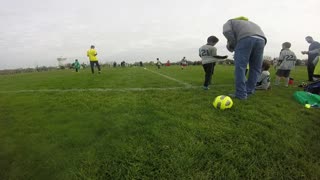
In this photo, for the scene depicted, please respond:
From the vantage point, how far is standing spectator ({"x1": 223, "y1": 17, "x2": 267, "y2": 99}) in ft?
18.4

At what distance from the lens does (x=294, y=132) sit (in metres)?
3.86

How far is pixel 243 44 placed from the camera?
5.64 m

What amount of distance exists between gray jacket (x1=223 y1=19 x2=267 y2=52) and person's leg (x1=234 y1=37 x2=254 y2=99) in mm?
Result: 159

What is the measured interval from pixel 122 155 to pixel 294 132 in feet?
9.36

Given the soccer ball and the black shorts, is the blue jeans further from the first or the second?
the black shorts

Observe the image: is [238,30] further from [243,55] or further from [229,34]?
[243,55]

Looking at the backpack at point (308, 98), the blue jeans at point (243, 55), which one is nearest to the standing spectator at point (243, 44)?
the blue jeans at point (243, 55)

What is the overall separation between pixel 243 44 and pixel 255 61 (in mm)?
694

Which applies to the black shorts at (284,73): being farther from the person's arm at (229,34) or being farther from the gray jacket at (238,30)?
the person's arm at (229,34)

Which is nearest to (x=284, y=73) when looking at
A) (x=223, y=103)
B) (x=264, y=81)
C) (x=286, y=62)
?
(x=286, y=62)

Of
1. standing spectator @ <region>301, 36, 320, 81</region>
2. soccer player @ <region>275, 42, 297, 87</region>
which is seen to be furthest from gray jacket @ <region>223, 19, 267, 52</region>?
standing spectator @ <region>301, 36, 320, 81</region>

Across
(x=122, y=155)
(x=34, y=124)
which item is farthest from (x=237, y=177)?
(x=34, y=124)

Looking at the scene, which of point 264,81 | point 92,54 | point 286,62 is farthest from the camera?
point 92,54

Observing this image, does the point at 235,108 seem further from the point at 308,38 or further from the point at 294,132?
the point at 308,38
